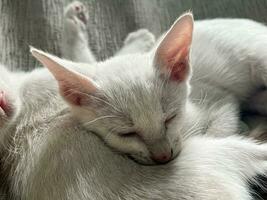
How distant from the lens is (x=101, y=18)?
2084 mm

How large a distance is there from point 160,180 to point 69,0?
104cm

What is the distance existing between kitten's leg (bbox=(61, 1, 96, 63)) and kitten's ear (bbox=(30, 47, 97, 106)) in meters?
0.48

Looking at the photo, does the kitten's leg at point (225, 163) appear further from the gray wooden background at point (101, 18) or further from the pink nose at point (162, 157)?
the gray wooden background at point (101, 18)

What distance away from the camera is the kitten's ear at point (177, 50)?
1.33m

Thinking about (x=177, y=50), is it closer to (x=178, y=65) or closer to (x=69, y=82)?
(x=178, y=65)

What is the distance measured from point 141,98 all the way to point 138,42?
Answer: 571 millimetres

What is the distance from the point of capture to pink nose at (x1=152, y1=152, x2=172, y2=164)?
133 centimetres

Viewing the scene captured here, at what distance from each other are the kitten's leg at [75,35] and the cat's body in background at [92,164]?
1.13 feet

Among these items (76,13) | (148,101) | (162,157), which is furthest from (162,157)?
(76,13)

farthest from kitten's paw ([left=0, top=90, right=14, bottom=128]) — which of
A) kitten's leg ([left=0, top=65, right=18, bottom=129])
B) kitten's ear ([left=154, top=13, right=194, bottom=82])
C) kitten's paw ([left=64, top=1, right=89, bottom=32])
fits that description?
kitten's paw ([left=64, top=1, right=89, bottom=32])

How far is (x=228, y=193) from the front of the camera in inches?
50.3

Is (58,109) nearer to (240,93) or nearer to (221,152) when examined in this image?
(221,152)

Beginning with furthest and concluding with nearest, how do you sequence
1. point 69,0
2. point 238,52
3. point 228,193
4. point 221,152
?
point 69,0 → point 238,52 → point 221,152 → point 228,193

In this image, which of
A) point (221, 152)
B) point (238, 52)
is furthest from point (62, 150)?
point (238, 52)
